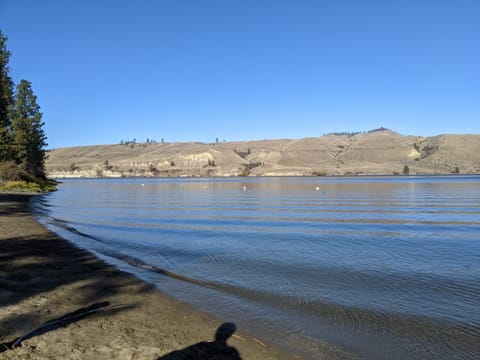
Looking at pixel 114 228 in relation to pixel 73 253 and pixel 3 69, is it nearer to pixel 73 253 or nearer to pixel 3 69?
pixel 73 253

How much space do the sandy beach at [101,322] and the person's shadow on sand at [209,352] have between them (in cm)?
2

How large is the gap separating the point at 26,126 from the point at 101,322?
73763 millimetres

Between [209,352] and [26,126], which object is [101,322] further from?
[26,126]

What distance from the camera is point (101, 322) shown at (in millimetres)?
7707

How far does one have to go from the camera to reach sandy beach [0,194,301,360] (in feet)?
21.1

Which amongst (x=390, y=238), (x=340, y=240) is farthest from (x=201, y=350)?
(x=390, y=238)

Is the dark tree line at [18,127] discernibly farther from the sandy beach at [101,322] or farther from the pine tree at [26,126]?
the sandy beach at [101,322]

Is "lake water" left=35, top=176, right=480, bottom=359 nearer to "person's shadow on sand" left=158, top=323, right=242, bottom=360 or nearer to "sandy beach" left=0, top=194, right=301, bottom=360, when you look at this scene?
"sandy beach" left=0, top=194, right=301, bottom=360

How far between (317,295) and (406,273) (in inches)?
167

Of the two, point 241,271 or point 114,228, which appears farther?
point 114,228

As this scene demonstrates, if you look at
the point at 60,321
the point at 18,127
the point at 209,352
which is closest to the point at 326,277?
the point at 209,352

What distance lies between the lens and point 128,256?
15.6 meters

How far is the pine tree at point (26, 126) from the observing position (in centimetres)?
6638

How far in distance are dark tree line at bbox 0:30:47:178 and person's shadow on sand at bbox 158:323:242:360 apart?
48.8 m
